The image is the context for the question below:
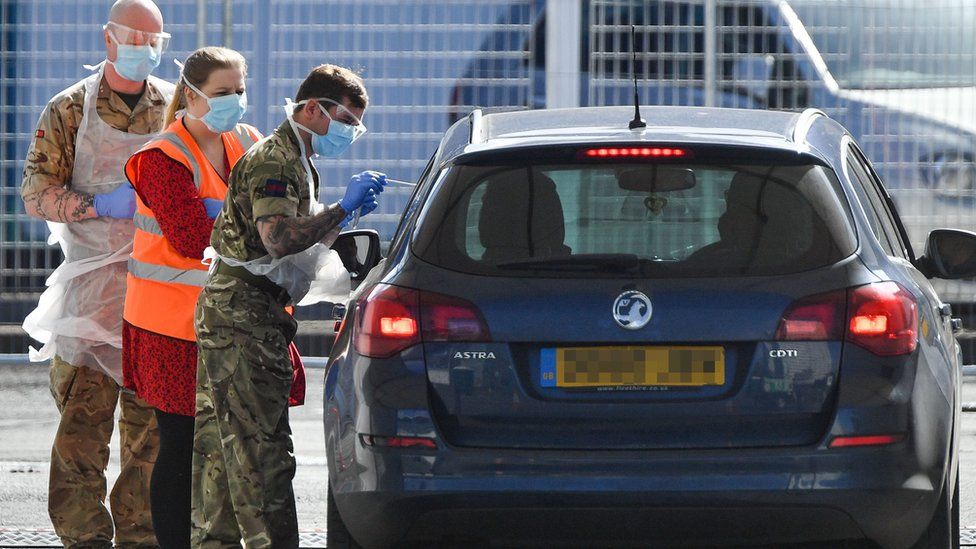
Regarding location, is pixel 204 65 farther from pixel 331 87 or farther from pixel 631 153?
pixel 631 153

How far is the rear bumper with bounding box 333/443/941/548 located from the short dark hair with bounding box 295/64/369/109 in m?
1.30

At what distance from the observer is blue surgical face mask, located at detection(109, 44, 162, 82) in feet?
20.6

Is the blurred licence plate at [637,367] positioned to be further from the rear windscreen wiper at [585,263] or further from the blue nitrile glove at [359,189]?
the blue nitrile glove at [359,189]

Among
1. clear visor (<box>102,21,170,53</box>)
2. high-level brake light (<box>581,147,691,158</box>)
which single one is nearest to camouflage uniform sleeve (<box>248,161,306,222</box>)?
high-level brake light (<box>581,147,691,158</box>)

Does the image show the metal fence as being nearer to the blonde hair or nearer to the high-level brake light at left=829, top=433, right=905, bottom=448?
A: the blonde hair

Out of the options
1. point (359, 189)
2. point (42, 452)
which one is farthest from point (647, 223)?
point (42, 452)

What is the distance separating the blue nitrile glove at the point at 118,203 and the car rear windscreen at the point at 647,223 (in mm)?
1711

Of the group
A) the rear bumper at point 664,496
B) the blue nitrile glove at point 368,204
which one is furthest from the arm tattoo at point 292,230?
the rear bumper at point 664,496

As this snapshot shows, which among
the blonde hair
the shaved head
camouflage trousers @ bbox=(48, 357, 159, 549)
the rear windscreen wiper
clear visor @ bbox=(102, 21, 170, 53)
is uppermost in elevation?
the shaved head

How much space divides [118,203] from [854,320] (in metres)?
2.65

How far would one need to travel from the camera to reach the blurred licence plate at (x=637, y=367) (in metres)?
4.55

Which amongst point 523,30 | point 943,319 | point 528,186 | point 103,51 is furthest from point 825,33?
point 528,186

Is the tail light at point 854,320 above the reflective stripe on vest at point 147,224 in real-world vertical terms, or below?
below

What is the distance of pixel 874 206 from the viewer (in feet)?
17.3
